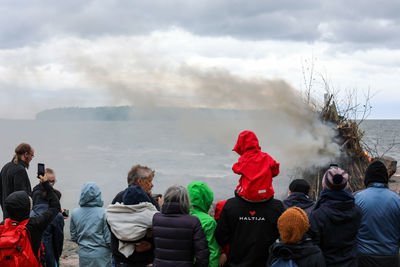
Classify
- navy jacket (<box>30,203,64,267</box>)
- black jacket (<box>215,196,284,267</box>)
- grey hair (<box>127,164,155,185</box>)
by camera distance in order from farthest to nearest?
navy jacket (<box>30,203,64,267</box>), grey hair (<box>127,164,155,185</box>), black jacket (<box>215,196,284,267</box>)

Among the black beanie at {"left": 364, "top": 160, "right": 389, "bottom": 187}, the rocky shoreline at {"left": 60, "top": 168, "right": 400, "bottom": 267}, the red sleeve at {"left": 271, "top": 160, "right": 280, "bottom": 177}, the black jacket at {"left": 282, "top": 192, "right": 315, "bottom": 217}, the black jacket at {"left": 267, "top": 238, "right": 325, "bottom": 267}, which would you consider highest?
the red sleeve at {"left": 271, "top": 160, "right": 280, "bottom": 177}

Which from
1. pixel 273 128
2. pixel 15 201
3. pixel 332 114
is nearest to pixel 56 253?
pixel 15 201

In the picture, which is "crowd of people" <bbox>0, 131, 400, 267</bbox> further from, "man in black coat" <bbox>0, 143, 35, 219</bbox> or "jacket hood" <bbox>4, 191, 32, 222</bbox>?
"man in black coat" <bbox>0, 143, 35, 219</bbox>

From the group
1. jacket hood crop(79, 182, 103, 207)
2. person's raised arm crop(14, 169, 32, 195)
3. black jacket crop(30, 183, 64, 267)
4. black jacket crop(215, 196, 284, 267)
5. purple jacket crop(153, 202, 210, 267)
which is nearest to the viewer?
purple jacket crop(153, 202, 210, 267)

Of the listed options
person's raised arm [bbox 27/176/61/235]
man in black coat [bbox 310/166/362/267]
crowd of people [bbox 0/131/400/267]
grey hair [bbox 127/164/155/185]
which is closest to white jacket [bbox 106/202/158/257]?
crowd of people [bbox 0/131/400/267]

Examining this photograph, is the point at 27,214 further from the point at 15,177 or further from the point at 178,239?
the point at 15,177

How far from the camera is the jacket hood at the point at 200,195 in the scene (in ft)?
13.3

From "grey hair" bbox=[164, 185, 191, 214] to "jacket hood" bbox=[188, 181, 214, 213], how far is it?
0.78 ft

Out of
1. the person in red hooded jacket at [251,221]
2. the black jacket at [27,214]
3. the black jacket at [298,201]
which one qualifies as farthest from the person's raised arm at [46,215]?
the black jacket at [298,201]

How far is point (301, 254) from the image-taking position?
3.31 m

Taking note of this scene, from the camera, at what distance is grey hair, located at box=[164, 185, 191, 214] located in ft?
12.5

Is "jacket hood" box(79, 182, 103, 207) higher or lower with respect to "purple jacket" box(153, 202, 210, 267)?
higher

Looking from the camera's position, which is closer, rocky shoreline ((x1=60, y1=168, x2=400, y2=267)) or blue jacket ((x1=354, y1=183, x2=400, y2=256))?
blue jacket ((x1=354, y1=183, x2=400, y2=256))

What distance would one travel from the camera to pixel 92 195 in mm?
4801
